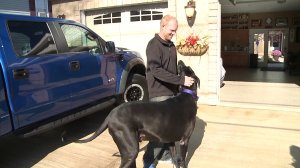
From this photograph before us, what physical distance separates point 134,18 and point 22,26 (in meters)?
4.83

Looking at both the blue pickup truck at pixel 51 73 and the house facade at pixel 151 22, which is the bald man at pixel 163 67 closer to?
the blue pickup truck at pixel 51 73

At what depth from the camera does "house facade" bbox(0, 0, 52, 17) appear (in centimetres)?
1295

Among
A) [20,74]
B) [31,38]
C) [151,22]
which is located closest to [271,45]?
[151,22]

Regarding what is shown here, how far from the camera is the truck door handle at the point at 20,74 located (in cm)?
415

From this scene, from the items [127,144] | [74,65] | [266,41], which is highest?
[266,41]

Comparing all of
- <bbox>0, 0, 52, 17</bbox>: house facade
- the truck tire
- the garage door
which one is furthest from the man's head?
<bbox>0, 0, 52, 17</bbox>: house facade

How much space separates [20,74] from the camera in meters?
4.20

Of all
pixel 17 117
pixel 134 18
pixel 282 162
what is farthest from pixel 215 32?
pixel 17 117

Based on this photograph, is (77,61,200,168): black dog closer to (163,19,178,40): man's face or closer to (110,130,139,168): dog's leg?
(110,130,139,168): dog's leg

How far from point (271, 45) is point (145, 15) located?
42.1 feet

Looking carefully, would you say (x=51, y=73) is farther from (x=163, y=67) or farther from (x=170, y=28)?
(x=170, y=28)

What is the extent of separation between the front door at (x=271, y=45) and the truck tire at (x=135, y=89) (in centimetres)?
1212

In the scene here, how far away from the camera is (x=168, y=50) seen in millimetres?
3746

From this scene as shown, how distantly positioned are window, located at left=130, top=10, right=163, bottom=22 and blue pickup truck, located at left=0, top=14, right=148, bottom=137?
2669 millimetres
